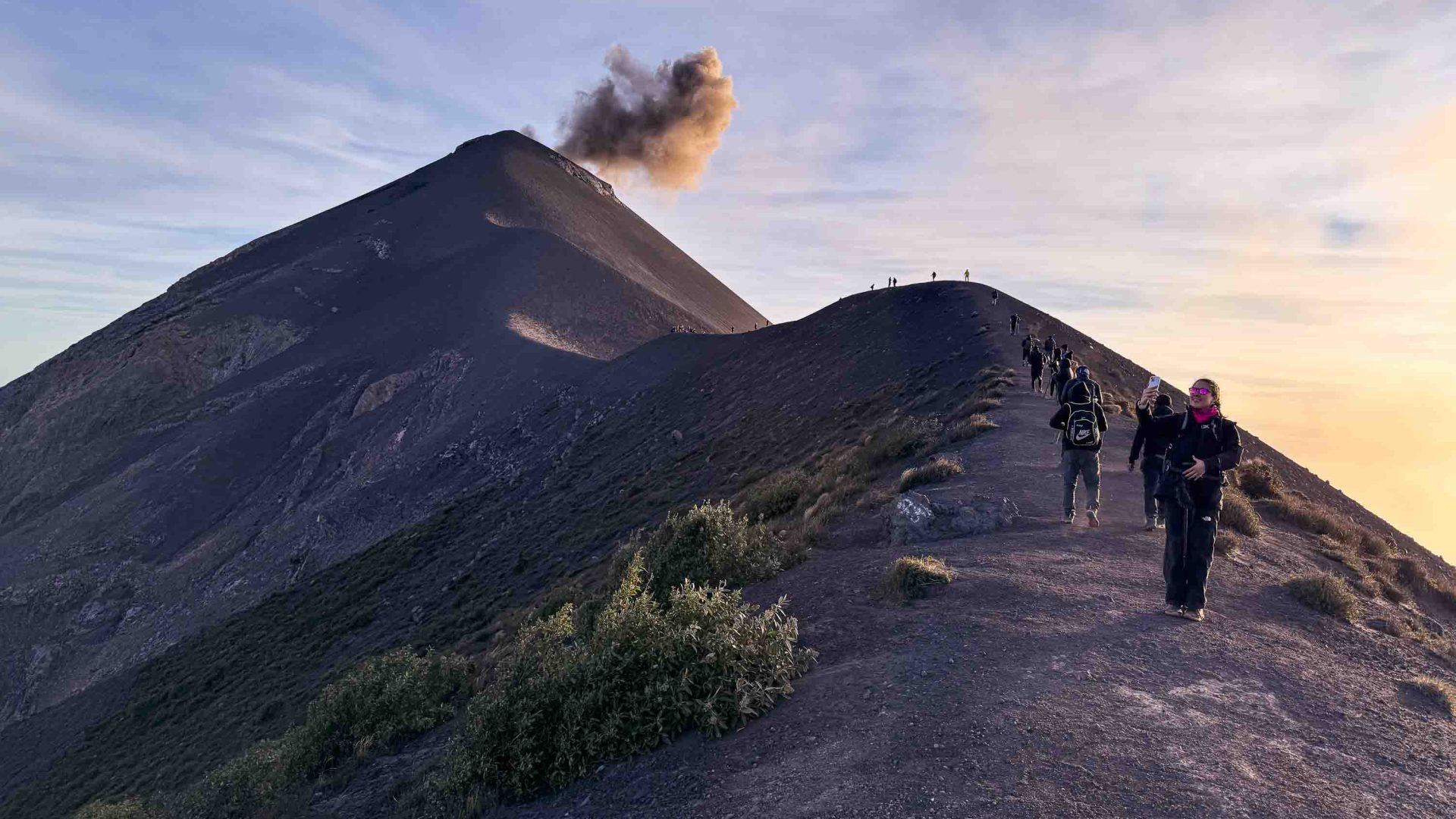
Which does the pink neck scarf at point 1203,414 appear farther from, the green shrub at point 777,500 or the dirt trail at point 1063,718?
the green shrub at point 777,500

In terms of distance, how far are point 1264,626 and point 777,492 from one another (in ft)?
27.5

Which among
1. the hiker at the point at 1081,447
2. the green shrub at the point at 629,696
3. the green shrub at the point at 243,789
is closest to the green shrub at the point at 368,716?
the green shrub at the point at 243,789

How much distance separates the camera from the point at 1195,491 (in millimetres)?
7441

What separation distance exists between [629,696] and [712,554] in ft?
13.3

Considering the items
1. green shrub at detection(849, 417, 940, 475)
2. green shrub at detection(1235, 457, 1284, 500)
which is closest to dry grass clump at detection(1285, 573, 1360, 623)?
green shrub at detection(1235, 457, 1284, 500)

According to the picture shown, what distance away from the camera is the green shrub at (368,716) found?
9727mm

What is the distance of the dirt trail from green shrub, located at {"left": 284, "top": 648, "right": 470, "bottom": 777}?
4.72 m

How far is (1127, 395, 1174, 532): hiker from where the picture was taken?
1032 cm

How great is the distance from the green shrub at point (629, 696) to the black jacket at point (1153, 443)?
6274 mm

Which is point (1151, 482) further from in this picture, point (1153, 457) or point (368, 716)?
point (368, 716)

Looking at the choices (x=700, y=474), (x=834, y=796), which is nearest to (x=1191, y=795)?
(x=834, y=796)

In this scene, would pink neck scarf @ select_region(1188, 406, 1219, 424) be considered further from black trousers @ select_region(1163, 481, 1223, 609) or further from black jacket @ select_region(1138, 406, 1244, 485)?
black trousers @ select_region(1163, 481, 1223, 609)

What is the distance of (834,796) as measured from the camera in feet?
15.0

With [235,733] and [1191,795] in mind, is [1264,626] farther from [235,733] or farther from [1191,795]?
[235,733]
